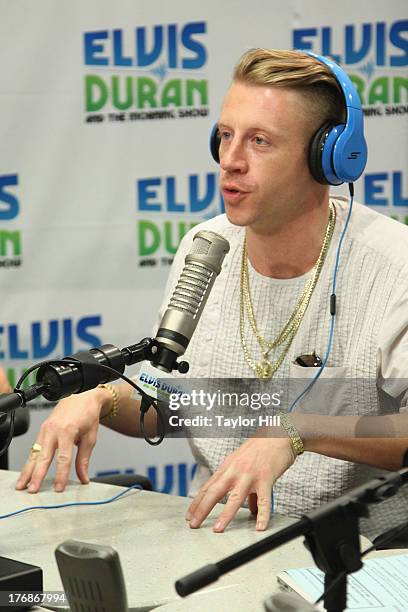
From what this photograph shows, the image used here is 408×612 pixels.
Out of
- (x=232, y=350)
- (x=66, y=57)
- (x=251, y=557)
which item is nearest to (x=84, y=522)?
(x=232, y=350)

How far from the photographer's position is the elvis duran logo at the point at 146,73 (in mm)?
3441

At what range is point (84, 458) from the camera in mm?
2164

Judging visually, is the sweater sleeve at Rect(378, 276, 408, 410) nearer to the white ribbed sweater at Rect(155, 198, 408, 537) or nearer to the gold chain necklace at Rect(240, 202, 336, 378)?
the white ribbed sweater at Rect(155, 198, 408, 537)

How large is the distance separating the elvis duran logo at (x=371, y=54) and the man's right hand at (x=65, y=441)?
190 centimetres

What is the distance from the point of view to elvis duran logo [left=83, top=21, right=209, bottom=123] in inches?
135

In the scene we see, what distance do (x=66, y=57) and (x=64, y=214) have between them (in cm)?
55

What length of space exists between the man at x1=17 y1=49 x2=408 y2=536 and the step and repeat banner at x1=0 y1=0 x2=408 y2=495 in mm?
1087

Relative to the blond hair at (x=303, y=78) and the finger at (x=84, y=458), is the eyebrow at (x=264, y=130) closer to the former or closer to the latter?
the blond hair at (x=303, y=78)

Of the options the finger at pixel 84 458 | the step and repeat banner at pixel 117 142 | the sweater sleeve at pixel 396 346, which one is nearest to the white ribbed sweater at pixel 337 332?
the sweater sleeve at pixel 396 346

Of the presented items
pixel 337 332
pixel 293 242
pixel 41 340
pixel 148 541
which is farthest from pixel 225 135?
pixel 41 340

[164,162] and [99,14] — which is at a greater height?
[99,14]

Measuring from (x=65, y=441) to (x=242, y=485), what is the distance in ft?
1.59

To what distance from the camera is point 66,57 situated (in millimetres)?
3416

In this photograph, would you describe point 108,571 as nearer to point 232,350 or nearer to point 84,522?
point 84,522
